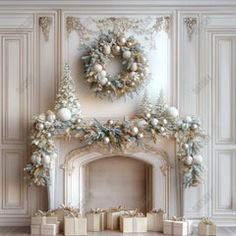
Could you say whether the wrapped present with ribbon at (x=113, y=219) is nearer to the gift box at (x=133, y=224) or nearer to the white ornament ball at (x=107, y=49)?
the gift box at (x=133, y=224)

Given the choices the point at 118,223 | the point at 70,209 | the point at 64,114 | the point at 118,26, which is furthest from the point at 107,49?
the point at 118,223

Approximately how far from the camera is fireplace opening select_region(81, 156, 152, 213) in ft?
19.3

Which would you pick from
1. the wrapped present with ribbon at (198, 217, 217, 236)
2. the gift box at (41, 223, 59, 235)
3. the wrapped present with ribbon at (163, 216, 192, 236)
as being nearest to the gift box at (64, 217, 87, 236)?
the gift box at (41, 223, 59, 235)

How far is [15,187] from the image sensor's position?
5.79 meters

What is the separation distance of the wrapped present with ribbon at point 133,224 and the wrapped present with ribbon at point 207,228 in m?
0.62

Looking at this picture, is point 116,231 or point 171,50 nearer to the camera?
point 116,231

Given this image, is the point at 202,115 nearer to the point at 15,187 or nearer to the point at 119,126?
the point at 119,126

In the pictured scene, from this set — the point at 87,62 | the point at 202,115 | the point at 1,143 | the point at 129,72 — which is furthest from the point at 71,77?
the point at 202,115

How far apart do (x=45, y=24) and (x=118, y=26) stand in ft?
2.88

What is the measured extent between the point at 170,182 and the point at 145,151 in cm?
49

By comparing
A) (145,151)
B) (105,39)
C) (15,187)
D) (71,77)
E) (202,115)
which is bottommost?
(15,187)

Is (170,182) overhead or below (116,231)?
overhead

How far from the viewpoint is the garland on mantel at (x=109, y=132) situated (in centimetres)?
541

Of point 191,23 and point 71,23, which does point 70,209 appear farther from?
point 191,23
